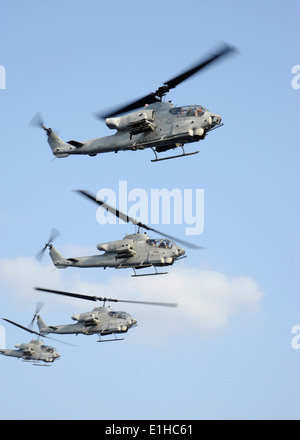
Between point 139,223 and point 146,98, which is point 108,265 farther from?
point 146,98

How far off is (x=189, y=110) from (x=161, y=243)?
11.3 metres

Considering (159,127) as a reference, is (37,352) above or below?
below

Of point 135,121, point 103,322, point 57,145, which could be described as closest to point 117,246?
point 57,145

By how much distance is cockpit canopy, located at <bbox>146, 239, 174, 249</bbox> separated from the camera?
47.2 m

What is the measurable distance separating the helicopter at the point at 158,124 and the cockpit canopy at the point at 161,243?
26.2 feet

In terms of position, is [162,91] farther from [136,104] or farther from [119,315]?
Result: [119,315]

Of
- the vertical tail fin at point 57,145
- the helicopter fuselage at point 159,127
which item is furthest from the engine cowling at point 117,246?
the helicopter fuselage at point 159,127

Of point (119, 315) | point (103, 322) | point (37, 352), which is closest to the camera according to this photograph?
point (119, 315)

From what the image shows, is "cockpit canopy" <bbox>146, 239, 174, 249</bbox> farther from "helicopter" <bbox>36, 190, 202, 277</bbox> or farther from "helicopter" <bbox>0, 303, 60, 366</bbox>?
"helicopter" <bbox>0, 303, 60, 366</bbox>

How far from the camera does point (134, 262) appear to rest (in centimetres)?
4778

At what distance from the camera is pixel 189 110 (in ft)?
129

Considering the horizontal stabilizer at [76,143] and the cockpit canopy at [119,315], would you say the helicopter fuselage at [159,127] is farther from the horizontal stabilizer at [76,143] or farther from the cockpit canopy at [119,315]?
the cockpit canopy at [119,315]
